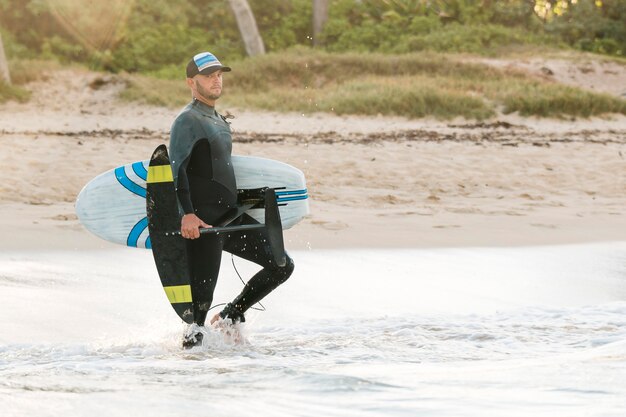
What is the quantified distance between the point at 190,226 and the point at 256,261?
1.77 feet

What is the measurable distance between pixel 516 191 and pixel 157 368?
781cm

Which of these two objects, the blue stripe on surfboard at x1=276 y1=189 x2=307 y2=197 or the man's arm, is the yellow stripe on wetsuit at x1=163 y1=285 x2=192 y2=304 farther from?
the blue stripe on surfboard at x1=276 y1=189 x2=307 y2=197

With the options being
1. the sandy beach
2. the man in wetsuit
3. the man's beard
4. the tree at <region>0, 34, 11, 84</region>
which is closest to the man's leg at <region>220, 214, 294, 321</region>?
→ the man in wetsuit

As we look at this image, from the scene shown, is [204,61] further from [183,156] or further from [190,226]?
[190,226]

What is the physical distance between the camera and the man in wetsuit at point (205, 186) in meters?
5.63

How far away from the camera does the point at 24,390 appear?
195 inches

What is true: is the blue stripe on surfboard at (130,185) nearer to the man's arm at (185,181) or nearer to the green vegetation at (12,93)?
the man's arm at (185,181)

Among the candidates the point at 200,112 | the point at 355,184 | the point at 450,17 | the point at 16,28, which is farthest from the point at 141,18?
the point at 200,112

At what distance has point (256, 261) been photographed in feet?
19.7

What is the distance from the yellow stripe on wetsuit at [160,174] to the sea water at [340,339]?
2.94ft

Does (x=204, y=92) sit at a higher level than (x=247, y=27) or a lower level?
lower

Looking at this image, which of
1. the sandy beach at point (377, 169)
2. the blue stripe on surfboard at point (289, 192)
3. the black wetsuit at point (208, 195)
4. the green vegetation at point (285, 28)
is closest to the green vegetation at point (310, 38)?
the green vegetation at point (285, 28)

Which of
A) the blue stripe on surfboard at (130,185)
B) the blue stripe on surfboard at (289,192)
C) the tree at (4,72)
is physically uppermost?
the tree at (4,72)

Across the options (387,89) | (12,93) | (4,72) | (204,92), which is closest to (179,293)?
(204,92)
